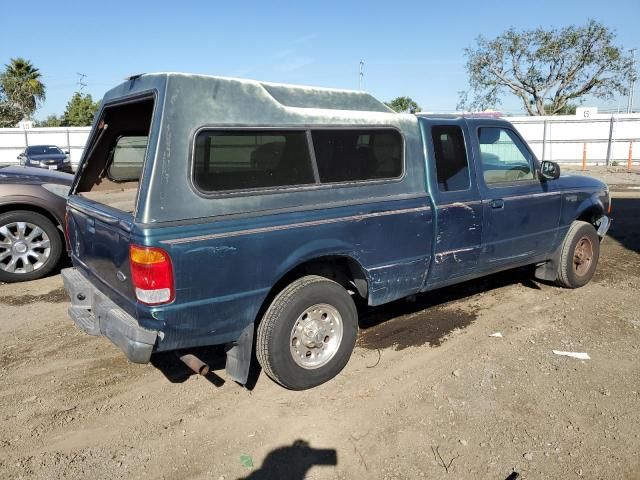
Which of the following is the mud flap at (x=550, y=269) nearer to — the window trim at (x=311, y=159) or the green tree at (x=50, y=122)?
the window trim at (x=311, y=159)

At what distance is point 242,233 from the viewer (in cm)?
302

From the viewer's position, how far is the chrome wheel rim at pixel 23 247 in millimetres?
5875

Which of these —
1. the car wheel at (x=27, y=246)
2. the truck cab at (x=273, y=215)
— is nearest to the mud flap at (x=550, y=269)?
the truck cab at (x=273, y=215)

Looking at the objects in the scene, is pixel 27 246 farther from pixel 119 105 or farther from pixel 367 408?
pixel 367 408

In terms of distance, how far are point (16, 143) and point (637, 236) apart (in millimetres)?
27983

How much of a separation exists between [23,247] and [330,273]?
163 inches

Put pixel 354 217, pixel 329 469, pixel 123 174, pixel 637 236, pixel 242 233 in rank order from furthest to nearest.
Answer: pixel 637 236, pixel 123 174, pixel 354 217, pixel 242 233, pixel 329 469

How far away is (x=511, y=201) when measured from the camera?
4.63 meters

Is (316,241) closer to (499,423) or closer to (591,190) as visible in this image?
(499,423)

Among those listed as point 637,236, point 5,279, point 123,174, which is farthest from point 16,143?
point 637,236

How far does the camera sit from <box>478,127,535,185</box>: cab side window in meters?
4.55

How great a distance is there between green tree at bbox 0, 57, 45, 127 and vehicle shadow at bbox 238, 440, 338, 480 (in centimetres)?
5263

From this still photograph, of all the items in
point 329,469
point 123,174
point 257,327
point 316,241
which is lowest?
point 329,469

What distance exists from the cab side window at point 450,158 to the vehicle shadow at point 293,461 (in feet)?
7.31
